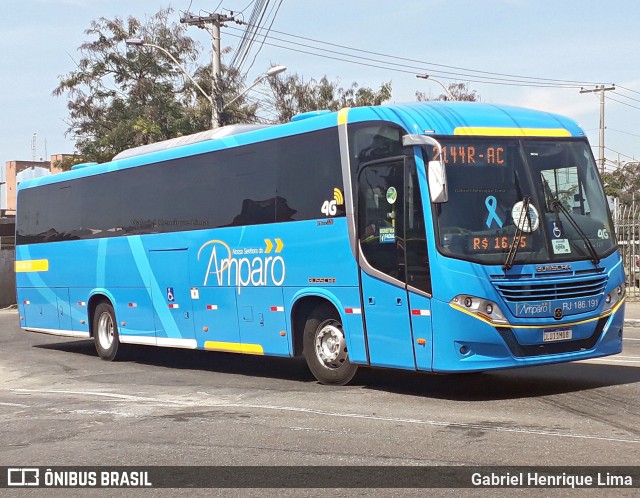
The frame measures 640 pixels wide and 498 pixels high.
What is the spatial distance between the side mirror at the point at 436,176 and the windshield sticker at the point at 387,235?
0.78 meters

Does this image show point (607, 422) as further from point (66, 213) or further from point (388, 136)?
point (66, 213)

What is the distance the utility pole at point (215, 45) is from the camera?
3172 cm

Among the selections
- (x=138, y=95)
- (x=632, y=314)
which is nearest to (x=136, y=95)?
(x=138, y=95)

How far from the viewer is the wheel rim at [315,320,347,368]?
12.8 m

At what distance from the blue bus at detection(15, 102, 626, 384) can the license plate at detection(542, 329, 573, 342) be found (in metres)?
0.02

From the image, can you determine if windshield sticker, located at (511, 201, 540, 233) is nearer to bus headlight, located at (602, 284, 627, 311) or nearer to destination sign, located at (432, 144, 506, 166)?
destination sign, located at (432, 144, 506, 166)

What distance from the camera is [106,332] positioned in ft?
61.6

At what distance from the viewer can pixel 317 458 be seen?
8.16 metres

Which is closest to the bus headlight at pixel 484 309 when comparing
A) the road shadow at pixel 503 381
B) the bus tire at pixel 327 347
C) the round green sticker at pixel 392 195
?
the road shadow at pixel 503 381

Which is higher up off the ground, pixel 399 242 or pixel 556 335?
pixel 399 242

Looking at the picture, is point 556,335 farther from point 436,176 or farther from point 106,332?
point 106,332

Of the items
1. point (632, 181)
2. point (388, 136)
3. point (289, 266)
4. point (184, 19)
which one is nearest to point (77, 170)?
point (289, 266)

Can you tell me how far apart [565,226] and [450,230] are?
1.38m

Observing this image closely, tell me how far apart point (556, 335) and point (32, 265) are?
12992mm
